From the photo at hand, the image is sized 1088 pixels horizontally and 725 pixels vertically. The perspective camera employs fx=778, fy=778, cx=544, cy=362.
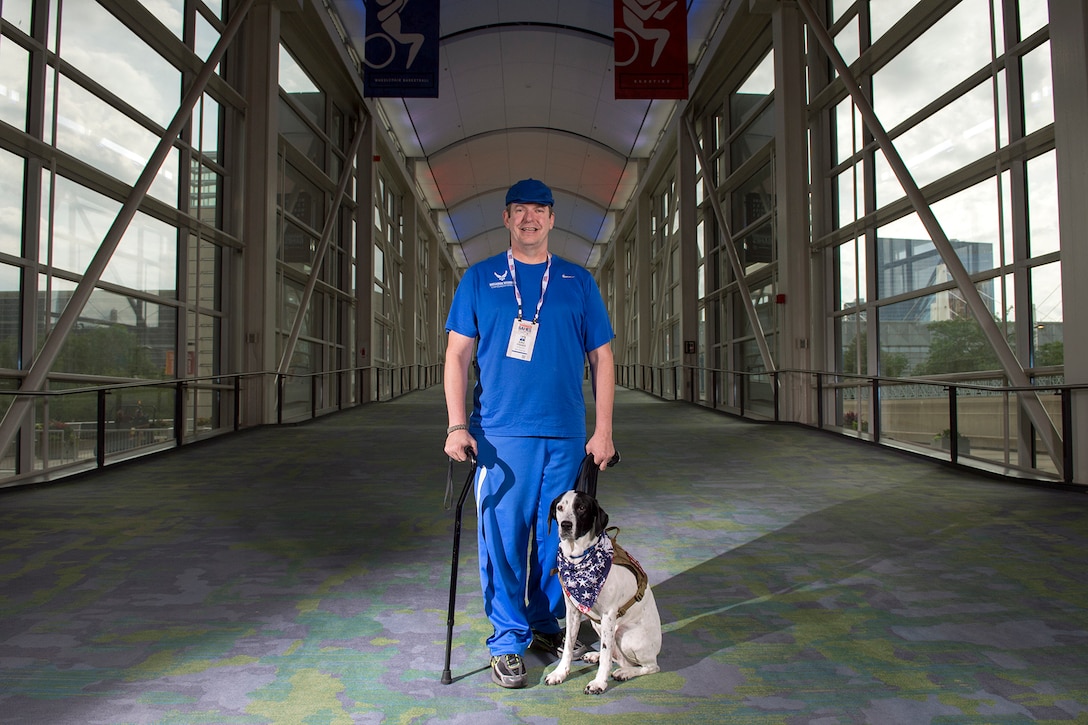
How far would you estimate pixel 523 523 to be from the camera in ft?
8.38

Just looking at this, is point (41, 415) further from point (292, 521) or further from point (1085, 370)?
point (1085, 370)

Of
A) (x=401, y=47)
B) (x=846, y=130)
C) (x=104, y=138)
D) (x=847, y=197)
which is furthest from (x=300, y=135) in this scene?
(x=847, y=197)

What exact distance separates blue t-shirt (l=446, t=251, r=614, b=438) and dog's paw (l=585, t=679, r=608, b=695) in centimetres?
Answer: 76

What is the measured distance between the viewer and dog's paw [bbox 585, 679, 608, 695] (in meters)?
2.38

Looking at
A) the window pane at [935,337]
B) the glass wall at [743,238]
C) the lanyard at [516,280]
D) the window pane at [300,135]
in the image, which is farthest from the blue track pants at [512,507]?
the window pane at [300,135]

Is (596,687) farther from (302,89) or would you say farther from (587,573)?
(302,89)

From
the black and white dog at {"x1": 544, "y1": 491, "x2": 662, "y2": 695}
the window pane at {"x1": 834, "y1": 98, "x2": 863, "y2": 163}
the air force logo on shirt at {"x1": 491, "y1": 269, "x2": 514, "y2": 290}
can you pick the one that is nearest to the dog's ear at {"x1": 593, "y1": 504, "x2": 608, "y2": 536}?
the black and white dog at {"x1": 544, "y1": 491, "x2": 662, "y2": 695}

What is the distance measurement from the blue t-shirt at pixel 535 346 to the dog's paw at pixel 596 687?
29.9 inches

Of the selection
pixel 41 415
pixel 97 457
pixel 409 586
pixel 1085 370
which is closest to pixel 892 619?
pixel 409 586

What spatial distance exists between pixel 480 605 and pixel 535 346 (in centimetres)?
144

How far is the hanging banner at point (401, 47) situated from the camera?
36.0 ft

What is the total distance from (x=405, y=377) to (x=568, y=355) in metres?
23.2

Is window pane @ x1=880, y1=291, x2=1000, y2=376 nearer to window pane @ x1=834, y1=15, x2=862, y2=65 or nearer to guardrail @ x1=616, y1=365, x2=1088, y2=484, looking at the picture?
guardrail @ x1=616, y1=365, x2=1088, y2=484

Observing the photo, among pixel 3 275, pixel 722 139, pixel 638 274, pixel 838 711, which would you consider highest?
pixel 722 139
